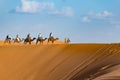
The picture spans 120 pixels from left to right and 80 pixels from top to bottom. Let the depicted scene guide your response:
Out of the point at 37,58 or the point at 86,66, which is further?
the point at 37,58

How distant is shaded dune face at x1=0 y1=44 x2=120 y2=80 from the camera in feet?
112

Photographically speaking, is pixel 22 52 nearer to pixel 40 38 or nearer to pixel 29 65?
pixel 29 65

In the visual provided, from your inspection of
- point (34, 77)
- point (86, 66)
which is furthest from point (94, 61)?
point (34, 77)

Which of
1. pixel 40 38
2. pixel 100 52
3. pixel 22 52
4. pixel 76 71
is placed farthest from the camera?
pixel 40 38

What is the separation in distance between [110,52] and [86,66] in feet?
8.99

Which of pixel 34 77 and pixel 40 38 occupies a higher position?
pixel 40 38

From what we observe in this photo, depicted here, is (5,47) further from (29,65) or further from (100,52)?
(100,52)

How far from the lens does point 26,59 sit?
42000 mm

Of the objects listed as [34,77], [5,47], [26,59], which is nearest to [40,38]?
[5,47]

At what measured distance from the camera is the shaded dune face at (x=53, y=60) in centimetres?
3400

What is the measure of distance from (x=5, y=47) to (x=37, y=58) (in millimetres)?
5952

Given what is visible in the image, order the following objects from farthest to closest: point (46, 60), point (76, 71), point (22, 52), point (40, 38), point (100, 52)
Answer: point (40, 38) → point (22, 52) → point (46, 60) → point (100, 52) → point (76, 71)

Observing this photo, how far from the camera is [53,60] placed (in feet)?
130

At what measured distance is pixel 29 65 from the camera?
40750 millimetres
